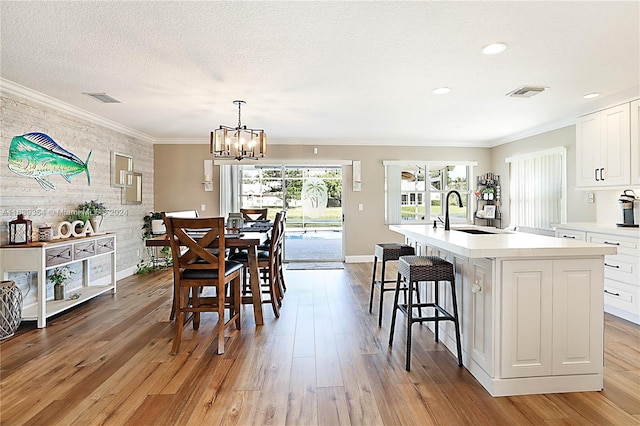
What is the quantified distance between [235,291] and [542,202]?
5.01 metres

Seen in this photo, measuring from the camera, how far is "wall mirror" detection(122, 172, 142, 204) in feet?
18.9

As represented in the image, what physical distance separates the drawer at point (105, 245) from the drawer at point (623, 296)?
571 centimetres

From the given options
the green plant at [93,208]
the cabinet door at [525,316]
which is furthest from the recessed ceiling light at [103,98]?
the cabinet door at [525,316]

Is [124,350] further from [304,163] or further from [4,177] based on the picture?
[304,163]

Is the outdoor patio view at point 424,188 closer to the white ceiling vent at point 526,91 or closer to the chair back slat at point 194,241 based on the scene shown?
the white ceiling vent at point 526,91

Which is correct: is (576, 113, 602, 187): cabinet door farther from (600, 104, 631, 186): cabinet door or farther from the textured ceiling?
the textured ceiling

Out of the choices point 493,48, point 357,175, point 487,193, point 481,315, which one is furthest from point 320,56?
point 487,193

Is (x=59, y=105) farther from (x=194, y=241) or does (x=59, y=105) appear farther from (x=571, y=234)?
(x=571, y=234)

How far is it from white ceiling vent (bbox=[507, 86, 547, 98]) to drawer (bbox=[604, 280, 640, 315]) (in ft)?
6.91

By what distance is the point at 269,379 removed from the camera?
7.97 ft

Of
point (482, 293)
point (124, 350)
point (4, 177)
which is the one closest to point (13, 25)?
point (4, 177)

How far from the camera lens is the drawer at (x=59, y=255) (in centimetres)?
357

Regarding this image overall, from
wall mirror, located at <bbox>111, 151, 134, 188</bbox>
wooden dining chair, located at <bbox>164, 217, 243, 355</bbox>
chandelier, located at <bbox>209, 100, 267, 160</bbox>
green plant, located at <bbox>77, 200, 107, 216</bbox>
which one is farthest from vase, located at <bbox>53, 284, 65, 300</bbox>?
chandelier, located at <bbox>209, 100, 267, 160</bbox>

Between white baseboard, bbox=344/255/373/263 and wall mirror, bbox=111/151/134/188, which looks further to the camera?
white baseboard, bbox=344/255/373/263
